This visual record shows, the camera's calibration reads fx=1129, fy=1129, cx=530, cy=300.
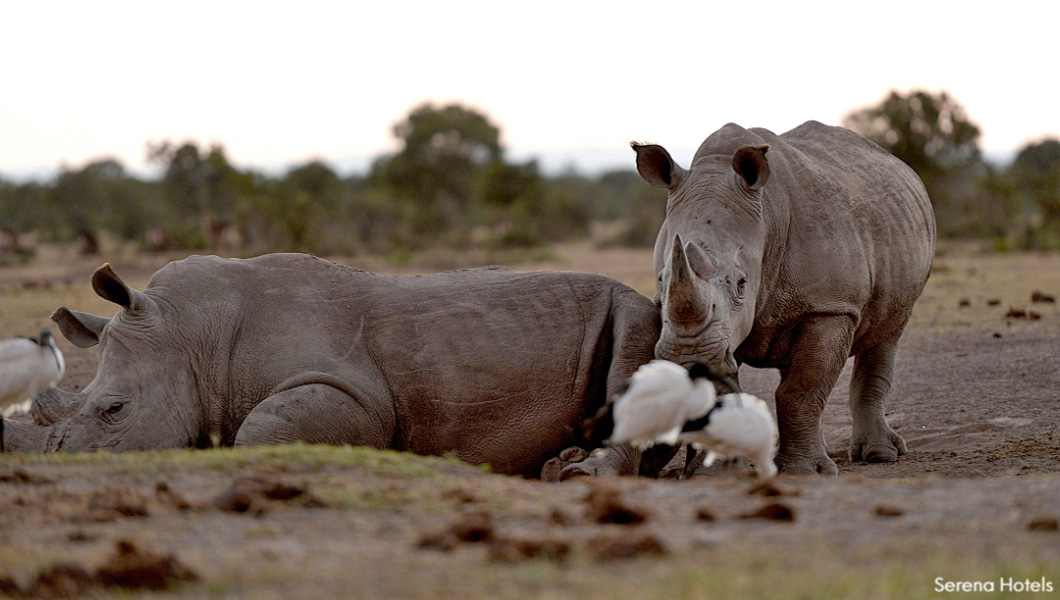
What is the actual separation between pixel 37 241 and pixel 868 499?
36238 mm

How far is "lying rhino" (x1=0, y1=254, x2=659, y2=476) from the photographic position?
553 centimetres

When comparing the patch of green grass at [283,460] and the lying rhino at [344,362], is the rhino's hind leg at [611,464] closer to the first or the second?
the lying rhino at [344,362]

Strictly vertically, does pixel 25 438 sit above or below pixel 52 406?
below

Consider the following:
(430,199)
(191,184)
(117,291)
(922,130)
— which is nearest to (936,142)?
(922,130)

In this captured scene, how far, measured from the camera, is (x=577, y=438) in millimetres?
5973

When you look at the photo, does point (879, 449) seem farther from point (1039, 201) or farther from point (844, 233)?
point (1039, 201)

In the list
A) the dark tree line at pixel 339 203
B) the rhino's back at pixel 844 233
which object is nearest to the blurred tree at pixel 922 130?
the dark tree line at pixel 339 203

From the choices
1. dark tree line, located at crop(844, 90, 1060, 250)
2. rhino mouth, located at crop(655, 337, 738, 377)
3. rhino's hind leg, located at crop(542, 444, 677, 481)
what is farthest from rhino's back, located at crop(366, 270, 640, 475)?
dark tree line, located at crop(844, 90, 1060, 250)

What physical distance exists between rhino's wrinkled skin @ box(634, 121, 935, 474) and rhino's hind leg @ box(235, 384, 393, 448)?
1503 millimetres

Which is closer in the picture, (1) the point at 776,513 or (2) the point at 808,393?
(1) the point at 776,513

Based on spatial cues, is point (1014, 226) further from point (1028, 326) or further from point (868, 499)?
point (868, 499)

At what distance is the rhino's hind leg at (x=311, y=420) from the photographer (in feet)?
17.5

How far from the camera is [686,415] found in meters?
4.42

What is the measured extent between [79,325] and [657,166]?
3238 mm
